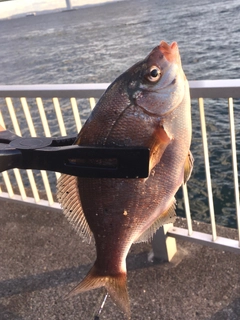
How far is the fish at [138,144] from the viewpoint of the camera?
127 cm

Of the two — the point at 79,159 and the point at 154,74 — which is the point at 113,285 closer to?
the point at 79,159

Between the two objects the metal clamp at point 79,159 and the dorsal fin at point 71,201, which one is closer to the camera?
the metal clamp at point 79,159

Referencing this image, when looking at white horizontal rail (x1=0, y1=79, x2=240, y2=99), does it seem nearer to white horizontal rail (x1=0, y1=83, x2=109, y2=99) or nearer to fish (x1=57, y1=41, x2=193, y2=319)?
white horizontal rail (x1=0, y1=83, x2=109, y2=99)

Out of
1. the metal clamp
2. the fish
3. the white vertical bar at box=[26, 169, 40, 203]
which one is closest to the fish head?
the fish

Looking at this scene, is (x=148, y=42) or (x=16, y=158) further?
(x=148, y=42)

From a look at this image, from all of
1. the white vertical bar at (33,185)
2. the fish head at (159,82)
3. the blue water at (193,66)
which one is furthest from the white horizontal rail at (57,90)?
the blue water at (193,66)

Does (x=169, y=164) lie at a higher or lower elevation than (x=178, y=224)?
higher

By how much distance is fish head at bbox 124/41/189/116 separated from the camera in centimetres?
127

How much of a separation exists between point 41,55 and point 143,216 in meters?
30.1

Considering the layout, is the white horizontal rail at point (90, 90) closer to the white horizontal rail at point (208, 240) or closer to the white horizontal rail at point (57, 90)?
the white horizontal rail at point (57, 90)

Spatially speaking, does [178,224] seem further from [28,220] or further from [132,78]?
[132,78]

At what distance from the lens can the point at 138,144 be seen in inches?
49.4

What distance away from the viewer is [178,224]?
373 cm

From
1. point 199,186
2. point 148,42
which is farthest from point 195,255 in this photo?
point 148,42
